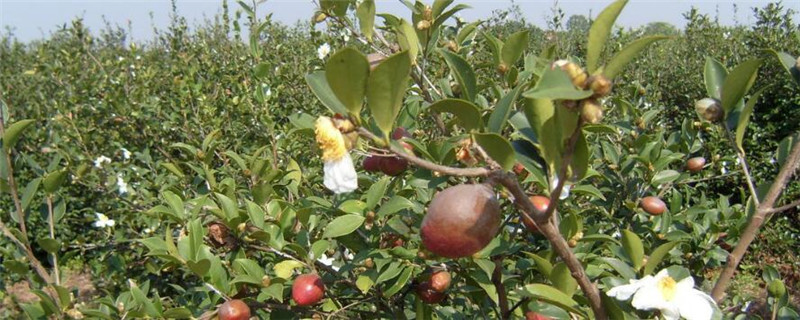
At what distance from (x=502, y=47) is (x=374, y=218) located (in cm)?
43

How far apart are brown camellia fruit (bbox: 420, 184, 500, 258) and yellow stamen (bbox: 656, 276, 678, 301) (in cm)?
29

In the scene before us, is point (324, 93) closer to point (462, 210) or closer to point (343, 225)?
point (462, 210)

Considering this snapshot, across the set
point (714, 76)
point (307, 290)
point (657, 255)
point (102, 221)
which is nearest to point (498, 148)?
point (657, 255)

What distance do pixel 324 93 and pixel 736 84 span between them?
0.53 metres

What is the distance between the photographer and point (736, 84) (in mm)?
798

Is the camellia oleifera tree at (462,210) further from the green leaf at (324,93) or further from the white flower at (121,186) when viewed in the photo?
the white flower at (121,186)

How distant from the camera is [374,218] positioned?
1189mm

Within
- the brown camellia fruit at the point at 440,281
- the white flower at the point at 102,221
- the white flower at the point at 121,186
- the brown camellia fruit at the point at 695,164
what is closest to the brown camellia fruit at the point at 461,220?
the brown camellia fruit at the point at 440,281

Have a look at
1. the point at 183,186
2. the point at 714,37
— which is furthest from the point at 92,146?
the point at 714,37

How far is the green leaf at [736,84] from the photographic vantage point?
0.76m

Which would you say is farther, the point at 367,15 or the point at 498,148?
the point at 367,15

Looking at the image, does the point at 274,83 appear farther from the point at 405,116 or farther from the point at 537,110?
the point at 537,110

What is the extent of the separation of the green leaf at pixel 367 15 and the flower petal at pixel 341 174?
0.70 meters

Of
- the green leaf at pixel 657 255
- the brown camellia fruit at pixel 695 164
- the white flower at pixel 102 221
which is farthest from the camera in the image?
the white flower at pixel 102 221
